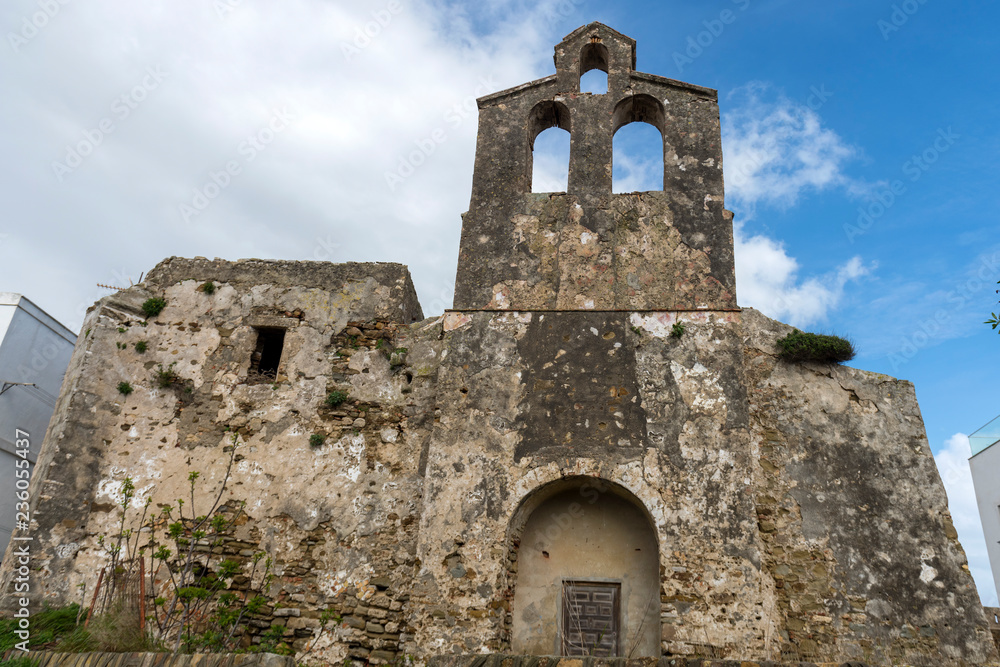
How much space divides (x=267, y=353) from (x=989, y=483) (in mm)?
17894

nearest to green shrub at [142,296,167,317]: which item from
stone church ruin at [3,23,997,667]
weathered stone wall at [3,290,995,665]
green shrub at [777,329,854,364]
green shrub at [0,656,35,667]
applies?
stone church ruin at [3,23,997,667]

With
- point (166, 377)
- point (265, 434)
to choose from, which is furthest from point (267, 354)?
point (265, 434)

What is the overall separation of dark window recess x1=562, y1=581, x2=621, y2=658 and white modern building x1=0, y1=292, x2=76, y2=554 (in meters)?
9.99

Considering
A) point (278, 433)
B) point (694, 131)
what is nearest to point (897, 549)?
point (694, 131)

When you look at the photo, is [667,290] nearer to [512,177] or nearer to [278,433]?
[512,177]

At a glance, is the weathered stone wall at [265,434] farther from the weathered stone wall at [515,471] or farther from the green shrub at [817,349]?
the green shrub at [817,349]

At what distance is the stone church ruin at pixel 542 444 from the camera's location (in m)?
7.07

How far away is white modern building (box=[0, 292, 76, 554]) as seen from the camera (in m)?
12.0

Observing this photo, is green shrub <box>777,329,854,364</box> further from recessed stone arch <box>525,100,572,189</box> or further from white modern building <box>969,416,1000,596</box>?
white modern building <box>969,416,1000,596</box>

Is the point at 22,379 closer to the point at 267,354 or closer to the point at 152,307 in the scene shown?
the point at 152,307

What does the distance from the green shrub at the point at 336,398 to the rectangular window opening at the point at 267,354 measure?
93 cm

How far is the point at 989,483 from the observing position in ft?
57.6

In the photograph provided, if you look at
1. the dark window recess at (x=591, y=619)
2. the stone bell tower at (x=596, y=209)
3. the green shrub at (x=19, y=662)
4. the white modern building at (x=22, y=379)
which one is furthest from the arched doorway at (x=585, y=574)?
the white modern building at (x=22, y=379)

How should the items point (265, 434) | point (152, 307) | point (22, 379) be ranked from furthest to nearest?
point (22, 379) → point (152, 307) → point (265, 434)
